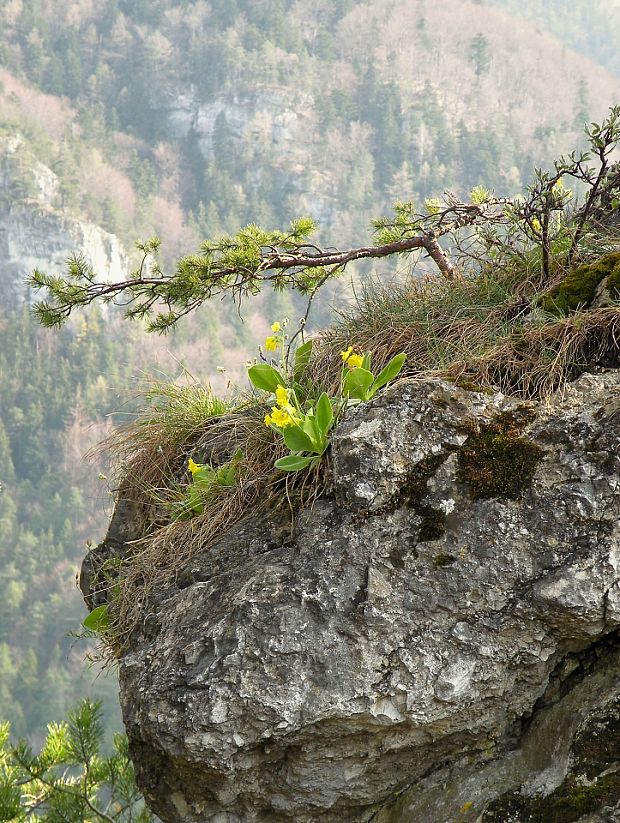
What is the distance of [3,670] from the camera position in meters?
68.4

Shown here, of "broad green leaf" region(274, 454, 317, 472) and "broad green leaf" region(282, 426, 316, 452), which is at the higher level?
"broad green leaf" region(282, 426, 316, 452)

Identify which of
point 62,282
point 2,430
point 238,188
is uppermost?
point 238,188

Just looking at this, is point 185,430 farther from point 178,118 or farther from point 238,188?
point 178,118

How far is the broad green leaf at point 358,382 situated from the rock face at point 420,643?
26 cm

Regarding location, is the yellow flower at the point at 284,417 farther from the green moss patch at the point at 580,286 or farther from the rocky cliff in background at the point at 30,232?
the rocky cliff in background at the point at 30,232

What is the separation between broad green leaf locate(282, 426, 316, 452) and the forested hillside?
69.5 metres

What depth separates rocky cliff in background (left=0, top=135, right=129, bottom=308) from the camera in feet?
359

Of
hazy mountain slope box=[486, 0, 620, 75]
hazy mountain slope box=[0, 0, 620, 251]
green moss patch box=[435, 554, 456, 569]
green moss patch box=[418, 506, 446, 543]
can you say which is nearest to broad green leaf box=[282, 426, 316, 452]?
green moss patch box=[418, 506, 446, 543]

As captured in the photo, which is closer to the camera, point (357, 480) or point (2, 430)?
point (357, 480)

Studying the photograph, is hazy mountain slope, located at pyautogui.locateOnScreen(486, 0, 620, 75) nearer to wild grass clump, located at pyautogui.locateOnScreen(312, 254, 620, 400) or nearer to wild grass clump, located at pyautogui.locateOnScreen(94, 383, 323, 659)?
wild grass clump, located at pyautogui.locateOnScreen(312, 254, 620, 400)

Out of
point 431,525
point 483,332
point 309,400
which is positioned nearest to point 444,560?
point 431,525

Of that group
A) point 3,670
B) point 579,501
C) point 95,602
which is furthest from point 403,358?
point 3,670

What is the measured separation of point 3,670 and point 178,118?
10044 cm

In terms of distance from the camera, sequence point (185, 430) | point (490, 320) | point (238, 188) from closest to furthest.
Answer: point (490, 320) < point (185, 430) < point (238, 188)
